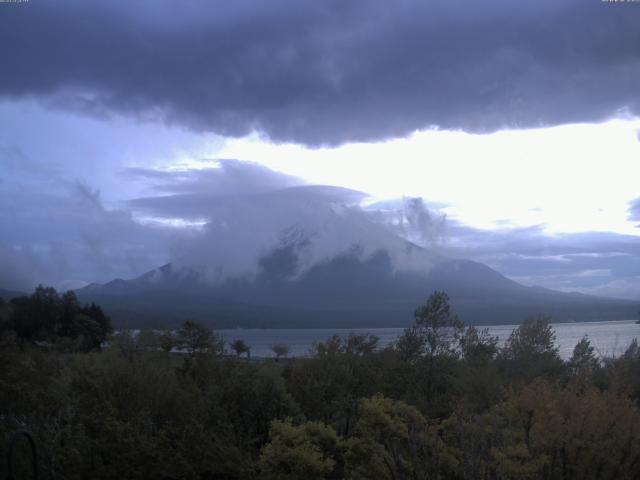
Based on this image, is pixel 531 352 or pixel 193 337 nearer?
pixel 531 352

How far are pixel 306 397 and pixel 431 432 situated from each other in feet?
25.4

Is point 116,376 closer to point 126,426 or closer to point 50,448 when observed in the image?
point 126,426

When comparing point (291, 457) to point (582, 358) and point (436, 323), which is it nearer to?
point (436, 323)

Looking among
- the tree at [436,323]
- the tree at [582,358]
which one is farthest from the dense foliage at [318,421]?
the tree at [582,358]

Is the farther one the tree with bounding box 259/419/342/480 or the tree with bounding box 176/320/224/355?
the tree with bounding box 176/320/224/355

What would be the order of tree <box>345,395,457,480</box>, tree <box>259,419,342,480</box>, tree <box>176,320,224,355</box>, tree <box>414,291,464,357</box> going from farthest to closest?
1. tree <box>176,320,224,355</box>
2. tree <box>414,291,464,357</box>
3. tree <box>259,419,342,480</box>
4. tree <box>345,395,457,480</box>

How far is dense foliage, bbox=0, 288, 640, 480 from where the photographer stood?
1279 cm

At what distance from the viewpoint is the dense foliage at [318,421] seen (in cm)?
1279

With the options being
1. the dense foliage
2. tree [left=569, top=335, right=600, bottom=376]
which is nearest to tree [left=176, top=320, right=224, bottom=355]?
the dense foliage

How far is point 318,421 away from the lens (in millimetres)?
18641

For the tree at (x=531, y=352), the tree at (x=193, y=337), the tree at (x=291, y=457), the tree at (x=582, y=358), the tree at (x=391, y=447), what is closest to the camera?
the tree at (x=391, y=447)

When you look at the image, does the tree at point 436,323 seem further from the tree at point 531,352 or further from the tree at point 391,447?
the tree at point 391,447

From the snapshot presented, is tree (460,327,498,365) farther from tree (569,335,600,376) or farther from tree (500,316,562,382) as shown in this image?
→ tree (569,335,600,376)

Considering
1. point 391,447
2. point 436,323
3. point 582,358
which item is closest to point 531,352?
point 582,358
